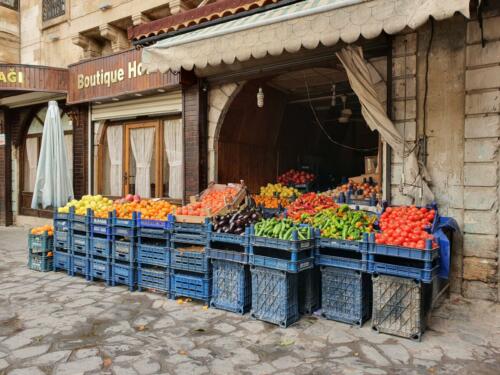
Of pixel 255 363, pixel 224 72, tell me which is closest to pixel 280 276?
pixel 255 363

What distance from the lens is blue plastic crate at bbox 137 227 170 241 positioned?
596 centimetres

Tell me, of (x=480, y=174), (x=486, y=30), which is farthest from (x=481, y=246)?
(x=486, y=30)

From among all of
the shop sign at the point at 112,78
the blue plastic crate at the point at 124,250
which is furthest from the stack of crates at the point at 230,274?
the shop sign at the point at 112,78

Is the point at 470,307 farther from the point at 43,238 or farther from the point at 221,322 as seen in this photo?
the point at 43,238

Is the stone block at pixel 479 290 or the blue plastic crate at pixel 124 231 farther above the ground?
the blue plastic crate at pixel 124 231

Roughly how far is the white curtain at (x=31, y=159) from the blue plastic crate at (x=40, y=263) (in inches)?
278

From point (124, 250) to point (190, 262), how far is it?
1349 mm

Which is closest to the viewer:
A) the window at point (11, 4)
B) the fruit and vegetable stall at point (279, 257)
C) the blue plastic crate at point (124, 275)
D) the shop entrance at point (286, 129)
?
the fruit and vegetable stall at point (279, 257)

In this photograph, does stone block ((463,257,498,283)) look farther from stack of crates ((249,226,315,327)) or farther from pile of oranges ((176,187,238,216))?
pile of oranges ((176,187,238,216))

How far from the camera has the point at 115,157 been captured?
436 inches

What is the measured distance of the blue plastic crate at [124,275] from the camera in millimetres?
6230

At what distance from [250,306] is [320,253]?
1.21 meters

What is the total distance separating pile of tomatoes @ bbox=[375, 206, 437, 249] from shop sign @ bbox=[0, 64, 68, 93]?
9.99m

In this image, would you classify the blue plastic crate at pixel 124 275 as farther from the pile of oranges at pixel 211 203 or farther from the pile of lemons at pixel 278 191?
the pile of lemons at pixel 278 191
